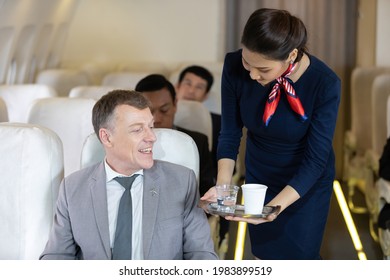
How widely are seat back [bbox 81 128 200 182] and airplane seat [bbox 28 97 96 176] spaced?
102cm

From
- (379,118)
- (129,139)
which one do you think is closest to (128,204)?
(129,139)

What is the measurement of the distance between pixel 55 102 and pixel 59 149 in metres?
1.32

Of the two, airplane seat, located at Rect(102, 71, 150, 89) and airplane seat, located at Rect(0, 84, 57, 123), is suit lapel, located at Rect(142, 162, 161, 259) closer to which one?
airplane seat, located at Rect(0, 84, 57, 123)

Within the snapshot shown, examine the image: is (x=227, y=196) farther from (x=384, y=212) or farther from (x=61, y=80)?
(x=61, y=80)

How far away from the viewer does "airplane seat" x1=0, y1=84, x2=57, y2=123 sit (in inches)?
211

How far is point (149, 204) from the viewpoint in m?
2.88

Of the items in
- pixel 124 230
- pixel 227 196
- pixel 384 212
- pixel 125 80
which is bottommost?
pixel 384 212

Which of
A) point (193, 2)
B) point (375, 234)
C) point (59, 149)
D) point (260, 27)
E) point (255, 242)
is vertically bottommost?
point (375, 234)

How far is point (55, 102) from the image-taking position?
4312 mm

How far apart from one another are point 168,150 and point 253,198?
0.57 meters

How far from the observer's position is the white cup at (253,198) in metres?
2.71
